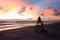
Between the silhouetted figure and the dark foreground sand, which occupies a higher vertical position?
the silhouetted figure

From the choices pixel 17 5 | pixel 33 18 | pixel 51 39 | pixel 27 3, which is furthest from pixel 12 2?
pixel 51 39

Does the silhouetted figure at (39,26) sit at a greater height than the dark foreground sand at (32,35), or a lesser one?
greater

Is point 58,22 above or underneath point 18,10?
underneath

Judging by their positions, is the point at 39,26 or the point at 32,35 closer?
the point at 32,35

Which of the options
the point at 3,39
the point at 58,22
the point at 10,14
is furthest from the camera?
the point at 10,14

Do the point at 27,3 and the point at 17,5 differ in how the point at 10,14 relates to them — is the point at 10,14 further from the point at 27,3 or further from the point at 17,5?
the point at 27,3

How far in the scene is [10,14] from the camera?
6.49m

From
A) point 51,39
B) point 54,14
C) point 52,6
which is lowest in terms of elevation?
point 51,39

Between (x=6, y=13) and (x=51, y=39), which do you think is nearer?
(x=51, y=39)

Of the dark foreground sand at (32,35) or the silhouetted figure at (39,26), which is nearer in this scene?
the dark foreground sand at (32,35)

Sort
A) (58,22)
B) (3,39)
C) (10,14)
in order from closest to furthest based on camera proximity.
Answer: (3,39) → (58,22) → (10,14)

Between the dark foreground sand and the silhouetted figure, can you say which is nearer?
the dark foreground sand

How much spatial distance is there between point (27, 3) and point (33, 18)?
2.61 feet

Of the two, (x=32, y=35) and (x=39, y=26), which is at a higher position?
(x=39, y=26)
